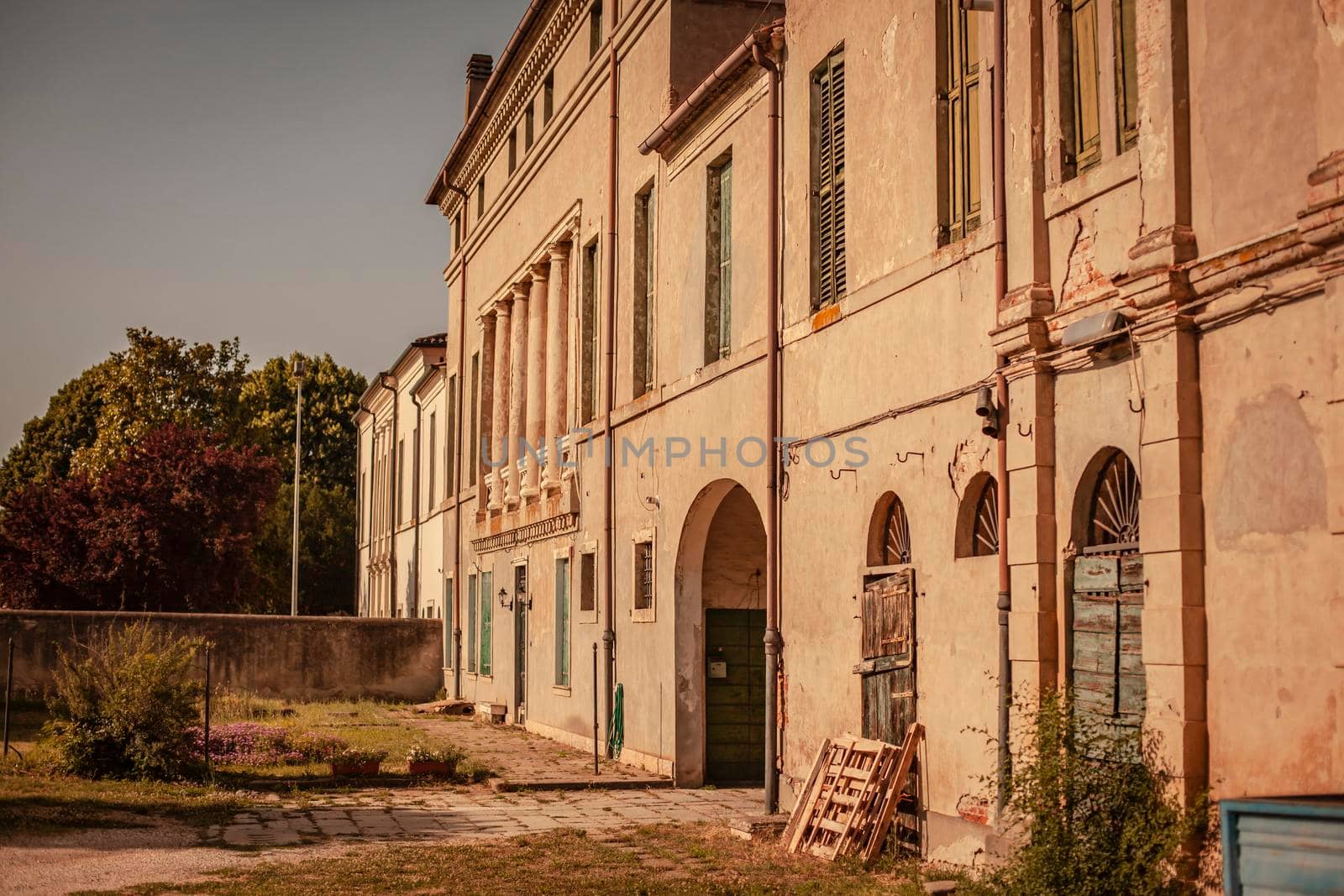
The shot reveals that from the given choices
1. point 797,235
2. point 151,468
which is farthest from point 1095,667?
point 151,468

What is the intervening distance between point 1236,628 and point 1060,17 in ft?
14.6

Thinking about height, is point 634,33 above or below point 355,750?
above

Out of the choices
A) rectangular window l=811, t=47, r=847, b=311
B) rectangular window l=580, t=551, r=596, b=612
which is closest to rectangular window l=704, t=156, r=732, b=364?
rectangular window l=811, t=47, r=847, b=311

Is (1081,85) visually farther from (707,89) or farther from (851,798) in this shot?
(707,89)

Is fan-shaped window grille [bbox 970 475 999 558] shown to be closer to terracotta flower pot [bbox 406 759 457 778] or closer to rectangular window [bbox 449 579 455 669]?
terracotta flower pot [bbox 406 759 457 778]

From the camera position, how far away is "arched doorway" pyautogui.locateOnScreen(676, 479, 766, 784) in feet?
56.9

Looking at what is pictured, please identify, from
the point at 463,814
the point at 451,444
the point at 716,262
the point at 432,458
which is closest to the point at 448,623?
the point at 451,444

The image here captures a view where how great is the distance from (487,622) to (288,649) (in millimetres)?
4732

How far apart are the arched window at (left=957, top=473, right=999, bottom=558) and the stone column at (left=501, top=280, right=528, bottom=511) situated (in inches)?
636

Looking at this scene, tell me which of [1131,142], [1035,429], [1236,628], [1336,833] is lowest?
[1336,833]

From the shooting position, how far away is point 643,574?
62.8 ft

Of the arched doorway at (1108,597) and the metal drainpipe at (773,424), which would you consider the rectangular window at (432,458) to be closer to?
the metal drainpipe at (773,424)

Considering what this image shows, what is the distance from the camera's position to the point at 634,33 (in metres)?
19.6

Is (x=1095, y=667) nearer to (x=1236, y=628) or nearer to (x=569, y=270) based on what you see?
(x=1236, y=628)
